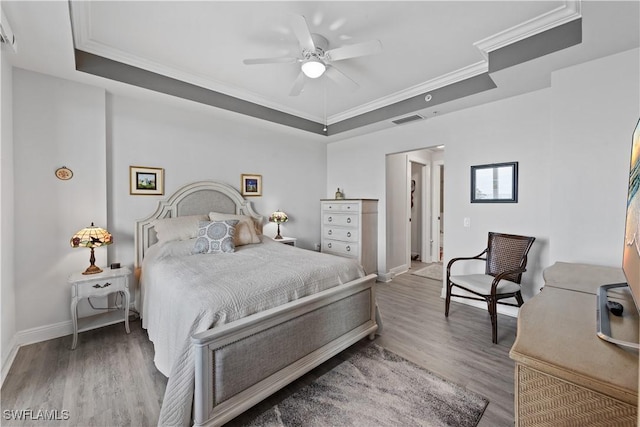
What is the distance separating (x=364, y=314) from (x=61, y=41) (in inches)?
132

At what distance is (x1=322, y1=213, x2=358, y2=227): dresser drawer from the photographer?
14.4 feet

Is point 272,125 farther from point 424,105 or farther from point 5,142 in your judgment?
point 5,142

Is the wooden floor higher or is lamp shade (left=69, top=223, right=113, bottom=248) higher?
lamp shade (left=69, top=223, right=113, bottom=248)

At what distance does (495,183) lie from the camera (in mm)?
3225

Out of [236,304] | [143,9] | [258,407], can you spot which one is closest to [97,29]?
[143,9]

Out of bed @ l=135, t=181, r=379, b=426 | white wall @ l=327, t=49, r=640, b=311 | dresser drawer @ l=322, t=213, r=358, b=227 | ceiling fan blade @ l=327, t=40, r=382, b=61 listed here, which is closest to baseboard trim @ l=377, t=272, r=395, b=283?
white wall @ l=327, t=49, r=640, b=311

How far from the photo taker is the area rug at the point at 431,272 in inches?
184

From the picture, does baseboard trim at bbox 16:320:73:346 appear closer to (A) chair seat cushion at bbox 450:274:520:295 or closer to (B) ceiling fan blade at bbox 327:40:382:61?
(B) ceiling fan blade at bbox 327:40:382:61

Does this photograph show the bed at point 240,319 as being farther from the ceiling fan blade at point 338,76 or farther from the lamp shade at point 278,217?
the ceiling fan blade at point 338,76

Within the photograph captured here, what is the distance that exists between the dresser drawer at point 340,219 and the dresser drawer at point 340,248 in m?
0.33

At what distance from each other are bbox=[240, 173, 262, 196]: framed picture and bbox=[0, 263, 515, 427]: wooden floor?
2159mm

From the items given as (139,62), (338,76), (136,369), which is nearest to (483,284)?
(338,76)

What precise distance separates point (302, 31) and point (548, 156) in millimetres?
2810

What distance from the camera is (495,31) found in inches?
90.0
